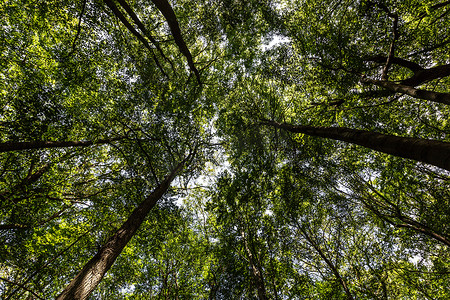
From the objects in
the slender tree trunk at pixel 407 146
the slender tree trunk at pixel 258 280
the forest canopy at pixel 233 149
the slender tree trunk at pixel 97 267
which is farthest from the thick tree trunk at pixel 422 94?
the slender tree trunk at pixel 97 267

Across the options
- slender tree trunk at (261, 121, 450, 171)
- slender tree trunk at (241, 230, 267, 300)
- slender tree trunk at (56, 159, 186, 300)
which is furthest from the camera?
slender tree trunk at (241, 230, 267, 300)

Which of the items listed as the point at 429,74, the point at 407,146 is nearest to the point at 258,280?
the point at 407,146

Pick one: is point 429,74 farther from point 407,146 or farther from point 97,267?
point 97,267

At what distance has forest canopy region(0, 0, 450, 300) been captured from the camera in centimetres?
816

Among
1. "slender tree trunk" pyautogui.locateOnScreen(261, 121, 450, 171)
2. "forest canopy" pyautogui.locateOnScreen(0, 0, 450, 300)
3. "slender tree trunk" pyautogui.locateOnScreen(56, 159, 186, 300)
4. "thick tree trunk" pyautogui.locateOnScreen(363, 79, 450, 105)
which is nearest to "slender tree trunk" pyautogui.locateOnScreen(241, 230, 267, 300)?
"forest canopy" pyautogui.locateOnScreen(0, 0, 450, 300)

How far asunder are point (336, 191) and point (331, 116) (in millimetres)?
4541

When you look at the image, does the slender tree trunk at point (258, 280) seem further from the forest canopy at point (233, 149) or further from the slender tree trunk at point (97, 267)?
the slender tree trunk at point (97, 267)

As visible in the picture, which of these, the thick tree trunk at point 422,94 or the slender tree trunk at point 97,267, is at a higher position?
the thick tree trunk at point 422,94

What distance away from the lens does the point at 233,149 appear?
12.1 metres

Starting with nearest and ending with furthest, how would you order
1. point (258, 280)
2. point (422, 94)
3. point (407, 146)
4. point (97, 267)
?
point (407, 146), point (97, 267), point (422, 94), point (258, 280)

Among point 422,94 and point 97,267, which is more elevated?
point 422,94

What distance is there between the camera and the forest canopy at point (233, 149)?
816 centimetres

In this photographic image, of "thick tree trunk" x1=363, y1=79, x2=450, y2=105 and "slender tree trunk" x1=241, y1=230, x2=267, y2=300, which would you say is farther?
"slender tree trunk" x1=241, y1=230, x2=267, y2=300

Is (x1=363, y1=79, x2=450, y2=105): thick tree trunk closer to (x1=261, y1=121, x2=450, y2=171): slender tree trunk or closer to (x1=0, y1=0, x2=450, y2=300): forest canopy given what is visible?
(x1=0, y1=0, x2=450, y2=300): forest canopy
